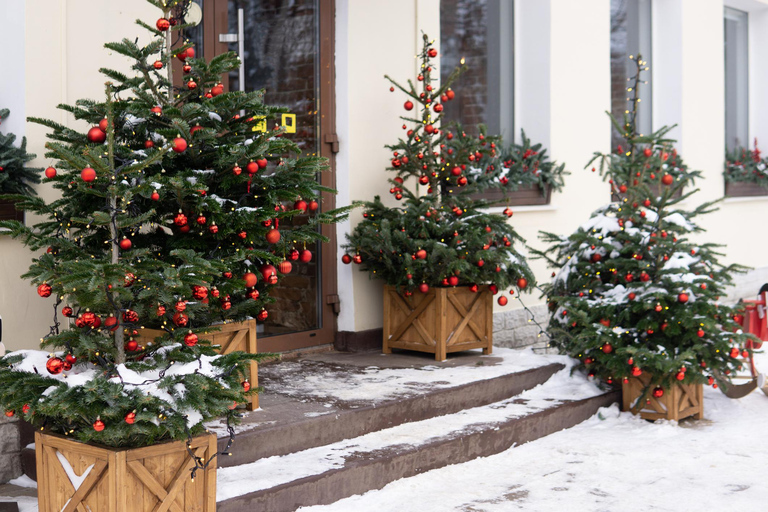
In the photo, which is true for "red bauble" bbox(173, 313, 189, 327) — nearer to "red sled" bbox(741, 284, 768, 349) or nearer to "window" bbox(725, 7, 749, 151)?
"red sled" bbox(741, 284, 768, 349)

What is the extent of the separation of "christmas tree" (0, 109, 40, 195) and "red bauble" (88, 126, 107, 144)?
2.78ft

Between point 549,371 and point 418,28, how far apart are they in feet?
9.57

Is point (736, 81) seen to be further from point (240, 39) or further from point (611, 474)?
point (611, 474)

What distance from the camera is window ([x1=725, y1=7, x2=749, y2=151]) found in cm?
1180

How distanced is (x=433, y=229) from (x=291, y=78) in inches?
60.9

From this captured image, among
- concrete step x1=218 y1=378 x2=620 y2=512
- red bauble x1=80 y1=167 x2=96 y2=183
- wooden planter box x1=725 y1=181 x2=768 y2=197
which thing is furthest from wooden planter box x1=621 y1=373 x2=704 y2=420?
wooden planter box x1=725 y1=181 x2=768 y2=197

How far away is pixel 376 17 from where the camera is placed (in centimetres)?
670

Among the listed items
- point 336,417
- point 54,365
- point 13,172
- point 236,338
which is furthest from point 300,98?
point 54,365

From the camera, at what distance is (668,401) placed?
229 inches

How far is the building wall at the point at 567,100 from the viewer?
6629 mm

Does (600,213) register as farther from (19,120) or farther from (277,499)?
(19,120)

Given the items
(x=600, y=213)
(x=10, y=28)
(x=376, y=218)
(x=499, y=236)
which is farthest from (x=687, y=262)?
(x=10, y=28)

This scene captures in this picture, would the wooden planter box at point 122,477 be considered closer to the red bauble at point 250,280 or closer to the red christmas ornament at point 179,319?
the red christmas ornament at point 179,319

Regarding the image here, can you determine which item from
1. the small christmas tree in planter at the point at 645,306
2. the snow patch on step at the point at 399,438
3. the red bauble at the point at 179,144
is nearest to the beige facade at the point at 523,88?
the red bauble at the point at 179,144
